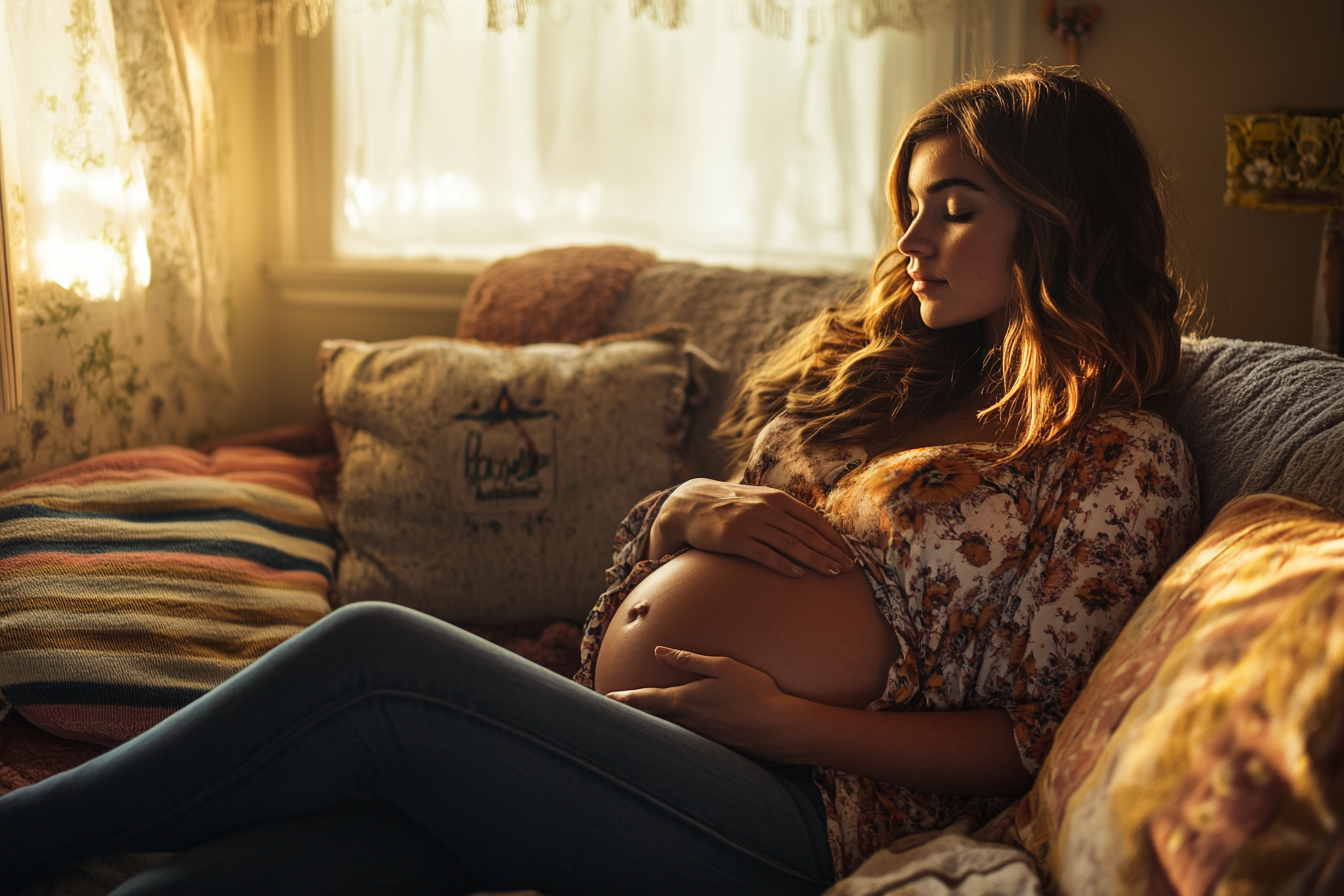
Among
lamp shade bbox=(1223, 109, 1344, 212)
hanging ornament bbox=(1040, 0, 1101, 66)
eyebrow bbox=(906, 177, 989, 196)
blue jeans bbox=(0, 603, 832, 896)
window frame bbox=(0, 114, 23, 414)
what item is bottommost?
blue jeans bbox=(0, 603, 832, 896)

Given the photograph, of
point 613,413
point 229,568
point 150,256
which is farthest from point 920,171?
point 150,256

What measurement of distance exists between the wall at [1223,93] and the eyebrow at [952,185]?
0.99 m

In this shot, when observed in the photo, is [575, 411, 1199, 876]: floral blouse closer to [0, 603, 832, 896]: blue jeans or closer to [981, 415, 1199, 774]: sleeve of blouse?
[981, 415, 1199, 774]: sleeve of blouse

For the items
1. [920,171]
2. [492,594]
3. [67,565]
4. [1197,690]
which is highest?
[920,171]

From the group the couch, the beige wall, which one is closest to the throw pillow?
the couch

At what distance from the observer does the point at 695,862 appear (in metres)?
0.91

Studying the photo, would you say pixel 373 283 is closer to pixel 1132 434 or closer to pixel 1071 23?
pixel 1071 23

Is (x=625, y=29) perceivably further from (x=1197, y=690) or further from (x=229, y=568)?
(x=1197, y=690)

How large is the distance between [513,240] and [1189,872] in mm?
1976

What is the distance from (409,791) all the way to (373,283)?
162 centimetres

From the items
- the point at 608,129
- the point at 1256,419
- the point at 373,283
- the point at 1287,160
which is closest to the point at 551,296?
the point at 608,129

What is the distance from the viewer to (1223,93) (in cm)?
196

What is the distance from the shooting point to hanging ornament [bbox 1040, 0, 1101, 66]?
6.46ft

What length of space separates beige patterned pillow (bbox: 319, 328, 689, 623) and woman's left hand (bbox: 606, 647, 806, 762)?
2.03 ft
